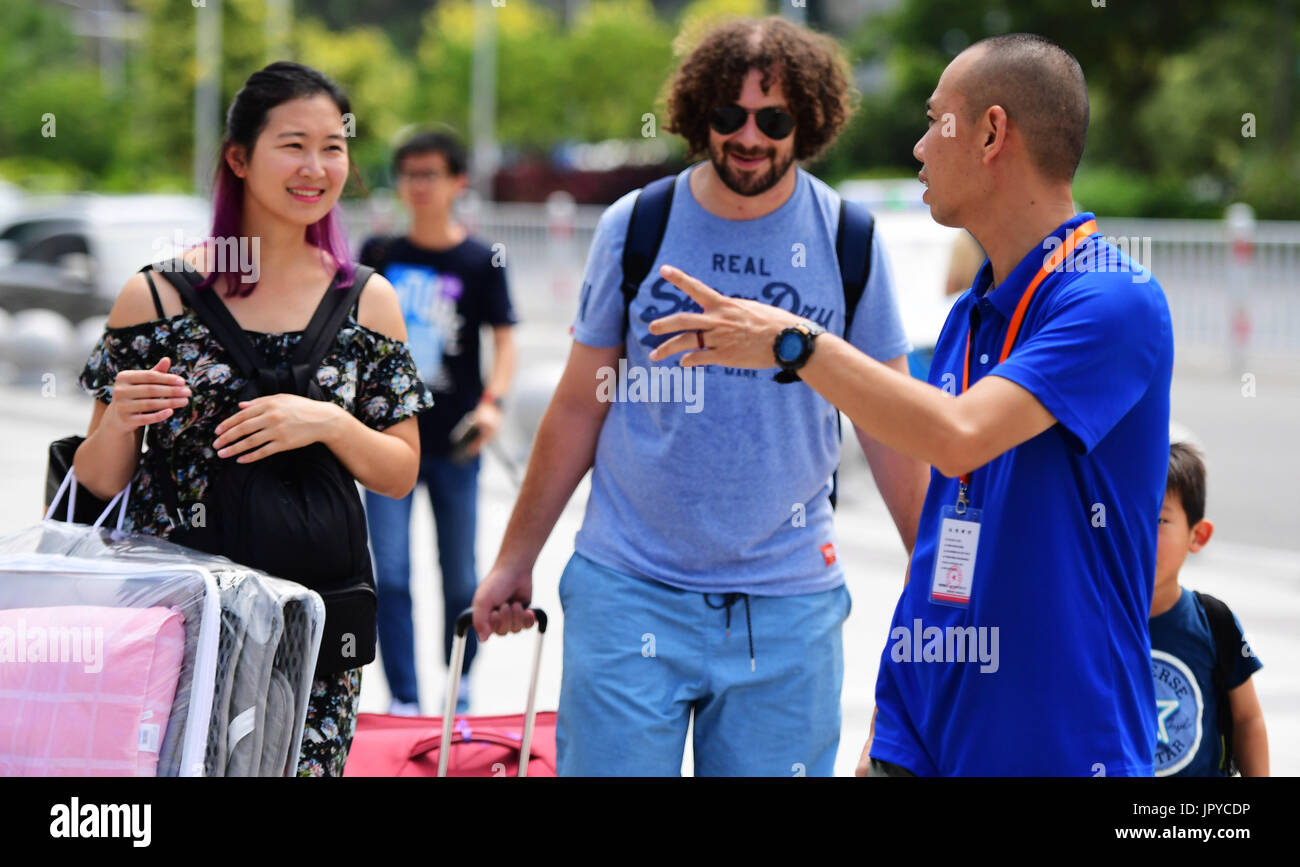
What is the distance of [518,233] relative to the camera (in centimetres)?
2044

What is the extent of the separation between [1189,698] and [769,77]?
5.14 feet

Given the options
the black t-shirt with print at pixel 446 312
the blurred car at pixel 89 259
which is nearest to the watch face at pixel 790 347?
the black t-shirt with print at pixel 446 312

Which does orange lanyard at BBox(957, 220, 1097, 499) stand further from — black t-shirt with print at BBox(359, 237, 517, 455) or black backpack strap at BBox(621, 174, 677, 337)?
black t-shirt with print at BBox(359, 237, 517, 455)

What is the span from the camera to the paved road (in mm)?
5730

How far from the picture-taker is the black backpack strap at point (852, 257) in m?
3.25

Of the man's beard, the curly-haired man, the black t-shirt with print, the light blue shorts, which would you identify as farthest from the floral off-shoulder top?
the black t-shirt with print

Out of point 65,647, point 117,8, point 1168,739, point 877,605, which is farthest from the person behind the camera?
point 117,8

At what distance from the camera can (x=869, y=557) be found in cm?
784

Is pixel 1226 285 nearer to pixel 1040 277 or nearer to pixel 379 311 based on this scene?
pixel 379 311

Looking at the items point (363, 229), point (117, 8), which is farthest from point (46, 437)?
point (117, 8)

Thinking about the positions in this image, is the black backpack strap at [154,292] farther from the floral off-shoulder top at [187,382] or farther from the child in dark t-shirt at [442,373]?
the child in dark t-shirt at [442,373]

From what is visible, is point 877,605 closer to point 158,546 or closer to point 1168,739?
point 1168,739
